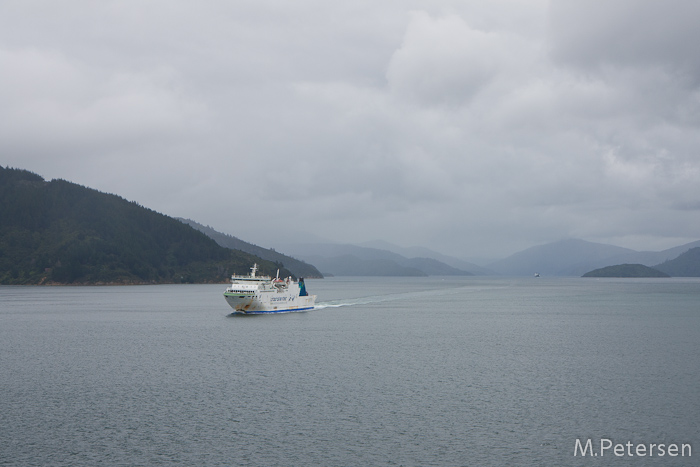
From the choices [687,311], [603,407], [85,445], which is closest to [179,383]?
[85,445]

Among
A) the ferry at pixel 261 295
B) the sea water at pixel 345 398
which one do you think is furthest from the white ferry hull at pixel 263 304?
the sea water at pixel 345 398

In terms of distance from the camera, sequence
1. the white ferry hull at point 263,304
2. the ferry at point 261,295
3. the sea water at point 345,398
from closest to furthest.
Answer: the sea water at point 345,398
the white ferry hull at point 263,304
the ferry at point 261,295

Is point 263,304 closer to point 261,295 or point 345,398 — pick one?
point 261,295

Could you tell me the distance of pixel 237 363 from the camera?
72375 millimetres

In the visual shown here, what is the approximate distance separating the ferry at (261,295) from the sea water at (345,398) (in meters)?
40.4

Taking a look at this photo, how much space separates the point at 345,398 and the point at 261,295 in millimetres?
96817

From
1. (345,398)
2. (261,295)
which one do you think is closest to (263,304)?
(261,295)

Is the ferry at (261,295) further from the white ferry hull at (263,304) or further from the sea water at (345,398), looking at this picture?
the sea water at (345,398)

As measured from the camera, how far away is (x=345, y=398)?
2082 inches

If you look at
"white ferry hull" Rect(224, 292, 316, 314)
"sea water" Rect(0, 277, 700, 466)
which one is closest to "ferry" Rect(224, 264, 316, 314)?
"white ferry hull" Rect(224, 292, 316, 314)

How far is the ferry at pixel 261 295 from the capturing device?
5684 inches

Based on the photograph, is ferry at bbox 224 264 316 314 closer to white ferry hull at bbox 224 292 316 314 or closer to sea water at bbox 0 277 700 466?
A: white ferry hull at bbox 224 292 316 314

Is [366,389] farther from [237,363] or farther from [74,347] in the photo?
[74,347]

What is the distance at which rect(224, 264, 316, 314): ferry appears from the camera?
144375 millimetres
